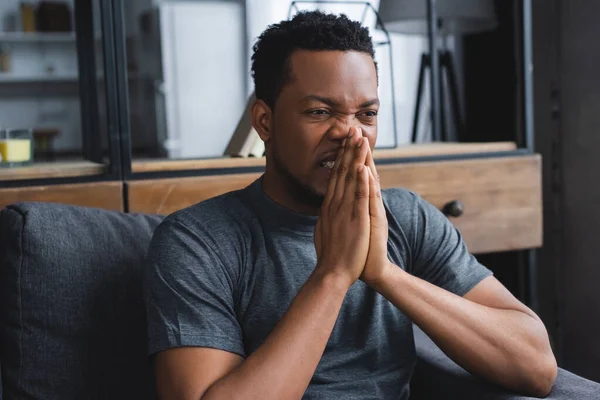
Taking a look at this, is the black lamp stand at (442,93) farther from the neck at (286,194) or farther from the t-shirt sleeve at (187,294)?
the t-shirt sleeve at (187,294)

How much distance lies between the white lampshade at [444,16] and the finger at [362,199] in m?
1.16

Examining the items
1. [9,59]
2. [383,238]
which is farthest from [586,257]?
[9,59]

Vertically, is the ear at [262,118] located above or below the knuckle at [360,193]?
above

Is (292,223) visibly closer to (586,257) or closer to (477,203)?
(477,203)

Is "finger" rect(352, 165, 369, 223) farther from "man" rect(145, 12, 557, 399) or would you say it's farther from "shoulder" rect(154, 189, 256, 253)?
"shoulder" rect(154, 189, 256, 253)

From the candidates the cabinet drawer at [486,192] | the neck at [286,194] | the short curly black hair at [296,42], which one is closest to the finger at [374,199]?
the neck at [286,194]

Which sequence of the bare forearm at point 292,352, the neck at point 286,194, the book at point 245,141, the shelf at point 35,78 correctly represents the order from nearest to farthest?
the bare forearm at point 292,352
the neck at point 286,194
the book at point 245,141
the shelf at point 35,78

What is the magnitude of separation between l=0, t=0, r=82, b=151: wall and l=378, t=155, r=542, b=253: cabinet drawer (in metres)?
2.98

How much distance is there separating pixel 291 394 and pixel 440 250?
1.32 ft

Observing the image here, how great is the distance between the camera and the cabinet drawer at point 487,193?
170 centimetres

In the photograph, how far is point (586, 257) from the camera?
81.0 inches

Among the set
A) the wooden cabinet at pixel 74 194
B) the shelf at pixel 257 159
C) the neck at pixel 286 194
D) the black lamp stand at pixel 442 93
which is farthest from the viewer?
the black lamp stand at pixel 442 93

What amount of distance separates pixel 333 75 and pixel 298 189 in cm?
19

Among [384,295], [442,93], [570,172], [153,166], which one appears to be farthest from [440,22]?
[384,295]
